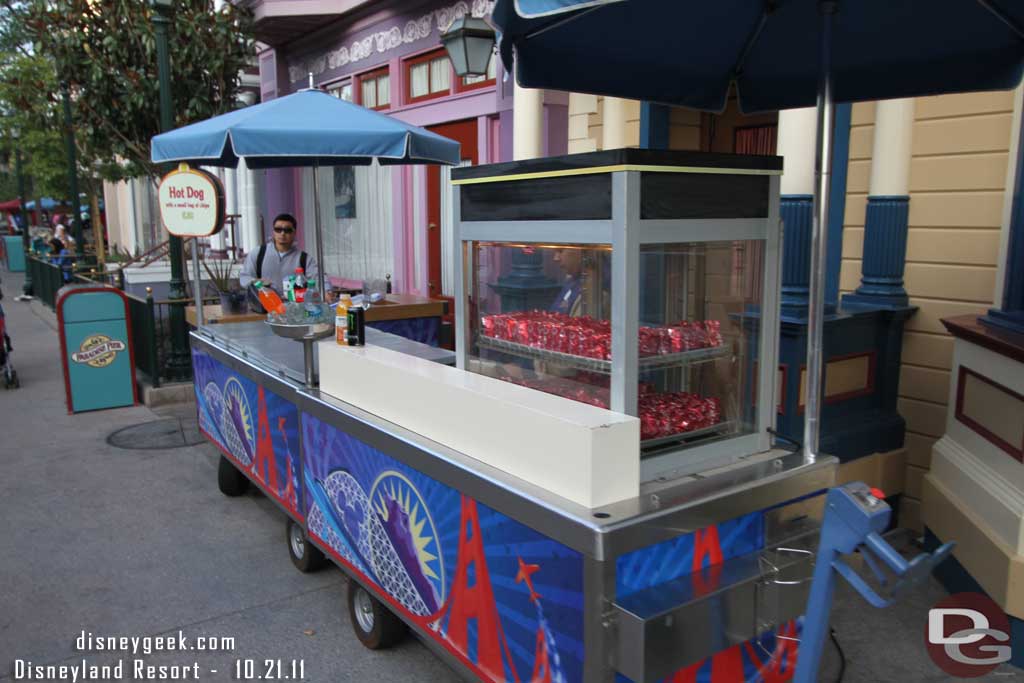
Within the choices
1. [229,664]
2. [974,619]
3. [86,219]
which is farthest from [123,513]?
[86,219]

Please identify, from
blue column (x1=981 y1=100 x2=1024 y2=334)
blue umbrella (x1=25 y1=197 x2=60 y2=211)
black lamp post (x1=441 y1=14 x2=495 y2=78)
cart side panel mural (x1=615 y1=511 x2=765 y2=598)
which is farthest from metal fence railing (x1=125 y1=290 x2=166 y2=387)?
blue umbrella (x1=25 y1=197 x2=60 y2=211)

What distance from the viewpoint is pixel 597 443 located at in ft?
7.18

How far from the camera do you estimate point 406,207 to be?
9.91 m

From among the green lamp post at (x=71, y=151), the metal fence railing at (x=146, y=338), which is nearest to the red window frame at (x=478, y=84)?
the metal fence railing at (x=146, y=338)

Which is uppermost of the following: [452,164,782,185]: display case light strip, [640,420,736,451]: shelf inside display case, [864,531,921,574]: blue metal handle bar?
[452,164,782,185]: display case light strip

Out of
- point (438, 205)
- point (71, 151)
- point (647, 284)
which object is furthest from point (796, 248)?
point (71, 151)

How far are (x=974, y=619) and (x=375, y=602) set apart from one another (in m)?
2.85

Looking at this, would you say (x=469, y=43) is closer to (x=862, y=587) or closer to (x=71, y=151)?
(x=862, y=587)

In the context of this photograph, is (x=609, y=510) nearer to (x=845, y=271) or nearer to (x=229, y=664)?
(x=229, y=664)

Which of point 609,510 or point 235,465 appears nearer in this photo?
point 609,510

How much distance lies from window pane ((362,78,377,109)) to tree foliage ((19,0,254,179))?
5.38ft

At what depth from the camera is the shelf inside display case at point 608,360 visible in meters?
2.57

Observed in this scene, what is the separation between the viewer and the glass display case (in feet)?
7.86

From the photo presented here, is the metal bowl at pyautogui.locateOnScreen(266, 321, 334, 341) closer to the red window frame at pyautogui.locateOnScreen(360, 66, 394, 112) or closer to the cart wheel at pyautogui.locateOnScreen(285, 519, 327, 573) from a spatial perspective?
the cart wheel at pyautogui.locateOnScreen(285, 519, 327, 573)
